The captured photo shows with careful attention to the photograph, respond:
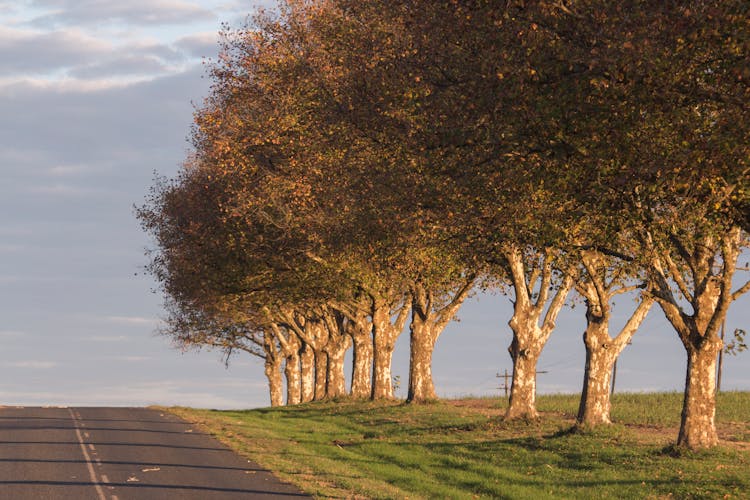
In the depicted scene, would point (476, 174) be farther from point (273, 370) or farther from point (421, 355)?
point (273, 370)

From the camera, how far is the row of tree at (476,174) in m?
19.6

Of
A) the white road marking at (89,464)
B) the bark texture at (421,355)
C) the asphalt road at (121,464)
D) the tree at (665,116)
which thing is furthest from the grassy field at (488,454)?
the tree at (665,116)

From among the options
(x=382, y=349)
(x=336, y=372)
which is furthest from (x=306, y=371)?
(x=382, y=349)

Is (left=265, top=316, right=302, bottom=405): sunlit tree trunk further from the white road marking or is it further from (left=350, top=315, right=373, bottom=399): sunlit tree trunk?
the white road marking

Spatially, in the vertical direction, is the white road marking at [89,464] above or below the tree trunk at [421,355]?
below

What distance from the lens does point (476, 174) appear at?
78.8ft

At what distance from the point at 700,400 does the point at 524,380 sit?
12357 mm

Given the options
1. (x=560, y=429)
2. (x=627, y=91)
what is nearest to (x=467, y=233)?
(x=560, y=429)

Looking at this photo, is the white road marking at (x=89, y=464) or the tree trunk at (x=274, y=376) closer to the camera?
the white road marking at (x=89, y=464)

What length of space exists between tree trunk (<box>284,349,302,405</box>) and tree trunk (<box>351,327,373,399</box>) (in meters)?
17.5

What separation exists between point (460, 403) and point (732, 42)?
127 ft

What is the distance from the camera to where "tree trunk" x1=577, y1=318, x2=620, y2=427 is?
118ft

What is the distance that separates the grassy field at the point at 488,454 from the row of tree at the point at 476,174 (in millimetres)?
1999

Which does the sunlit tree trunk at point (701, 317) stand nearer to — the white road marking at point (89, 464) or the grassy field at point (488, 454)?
the grassy field at point (488, 454)
